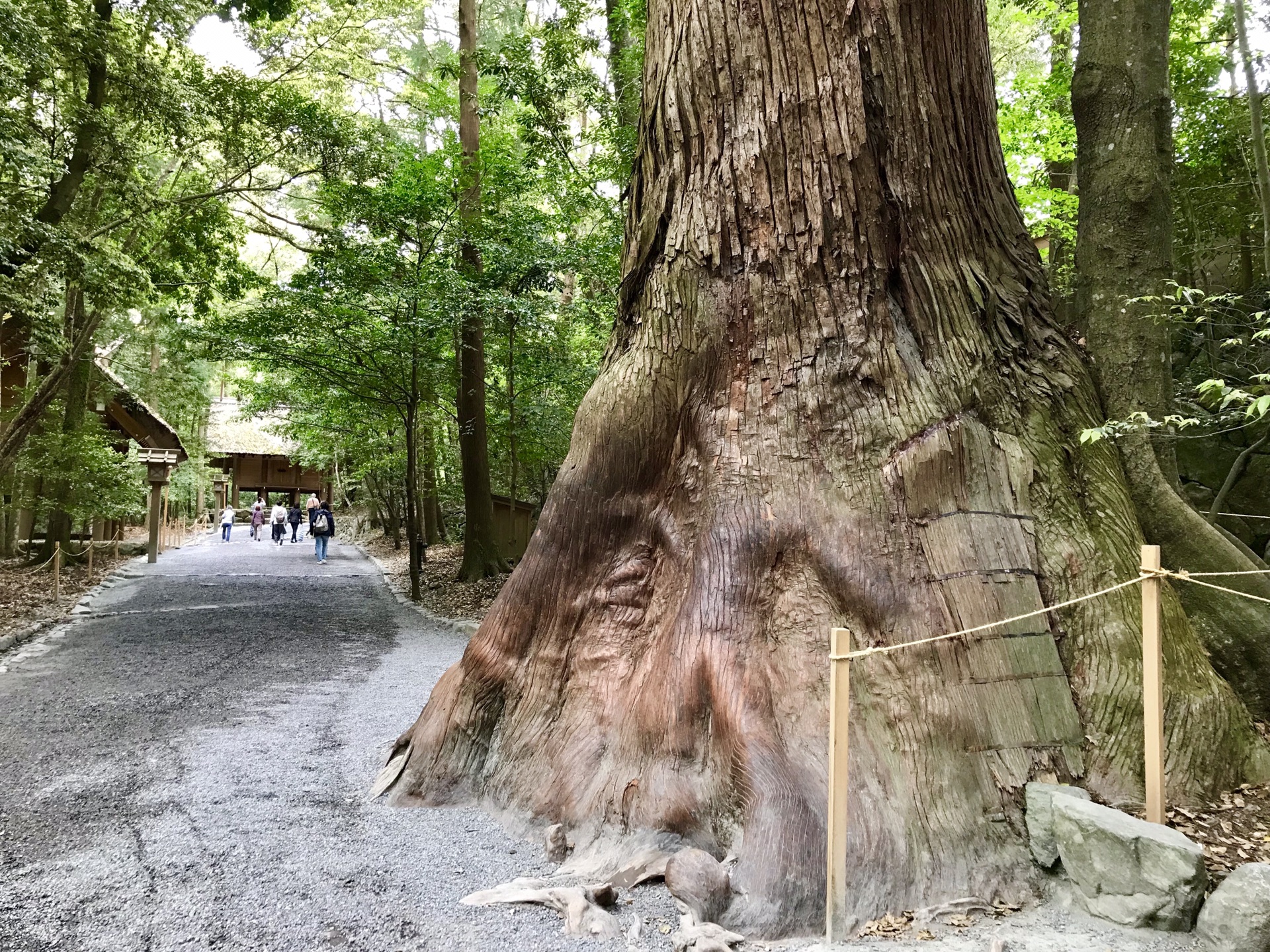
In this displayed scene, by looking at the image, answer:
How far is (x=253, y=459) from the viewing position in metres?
34.7

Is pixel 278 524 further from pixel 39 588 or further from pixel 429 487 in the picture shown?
pixel 39 588

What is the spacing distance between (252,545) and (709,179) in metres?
24.4

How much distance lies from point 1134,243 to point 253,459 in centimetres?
3675

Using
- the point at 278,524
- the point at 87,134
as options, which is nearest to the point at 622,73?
the point at 87,134

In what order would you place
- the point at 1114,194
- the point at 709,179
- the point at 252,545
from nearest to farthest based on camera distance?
the point at 709,179 < the point at 1114,194 < the point at 252,545

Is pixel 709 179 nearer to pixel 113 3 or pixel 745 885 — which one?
pixel 745 885

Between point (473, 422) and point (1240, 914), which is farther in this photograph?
point (473, 422)

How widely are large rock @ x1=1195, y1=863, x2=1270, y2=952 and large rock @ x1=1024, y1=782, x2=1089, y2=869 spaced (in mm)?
458

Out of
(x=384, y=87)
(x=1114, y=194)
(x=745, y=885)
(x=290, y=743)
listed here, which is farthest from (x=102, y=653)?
(x=384, y=87)

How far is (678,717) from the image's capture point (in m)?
3.31

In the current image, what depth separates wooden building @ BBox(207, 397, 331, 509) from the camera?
32.9 meters

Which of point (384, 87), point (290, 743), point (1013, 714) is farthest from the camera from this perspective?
point (384, 87)

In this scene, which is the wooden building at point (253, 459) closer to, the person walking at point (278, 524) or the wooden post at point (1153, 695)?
the person walking at point (278, 524)

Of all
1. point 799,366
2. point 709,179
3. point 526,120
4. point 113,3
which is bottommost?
point 799,366
